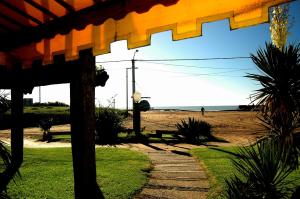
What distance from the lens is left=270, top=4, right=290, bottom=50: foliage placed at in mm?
7855

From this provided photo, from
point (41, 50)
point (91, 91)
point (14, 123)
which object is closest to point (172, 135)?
point (14, 123)

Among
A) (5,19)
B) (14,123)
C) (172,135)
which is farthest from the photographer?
(172,135)

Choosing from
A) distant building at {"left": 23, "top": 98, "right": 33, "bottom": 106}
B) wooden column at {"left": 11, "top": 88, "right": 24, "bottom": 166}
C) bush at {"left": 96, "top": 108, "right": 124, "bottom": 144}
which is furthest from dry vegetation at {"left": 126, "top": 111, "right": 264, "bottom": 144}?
distant building at {"left": 23, "top": 98, "right": 33, "bottom": 106}

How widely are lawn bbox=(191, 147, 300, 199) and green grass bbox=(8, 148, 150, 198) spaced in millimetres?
1705

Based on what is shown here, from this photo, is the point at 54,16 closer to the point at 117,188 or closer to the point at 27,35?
the point at 27,35

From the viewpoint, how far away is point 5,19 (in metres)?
3.80

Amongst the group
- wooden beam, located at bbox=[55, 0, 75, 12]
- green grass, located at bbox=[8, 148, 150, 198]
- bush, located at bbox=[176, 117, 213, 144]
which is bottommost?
green grass, located at bbox=[8, 148, 150, 198]

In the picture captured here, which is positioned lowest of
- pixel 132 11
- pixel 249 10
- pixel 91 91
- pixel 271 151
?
pixel 271 151

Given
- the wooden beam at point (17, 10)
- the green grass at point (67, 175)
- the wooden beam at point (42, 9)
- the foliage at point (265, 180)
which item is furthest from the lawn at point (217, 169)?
the wooden beam at point (17, 10)

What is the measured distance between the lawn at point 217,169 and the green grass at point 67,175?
171 cm

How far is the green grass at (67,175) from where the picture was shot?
6594mm

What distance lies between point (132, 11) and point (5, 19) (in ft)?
6.54

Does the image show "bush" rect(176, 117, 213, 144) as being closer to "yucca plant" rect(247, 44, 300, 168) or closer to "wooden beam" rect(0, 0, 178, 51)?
"yucca plant" rect(247, 44, 300, 168)

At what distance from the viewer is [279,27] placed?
7.86m
